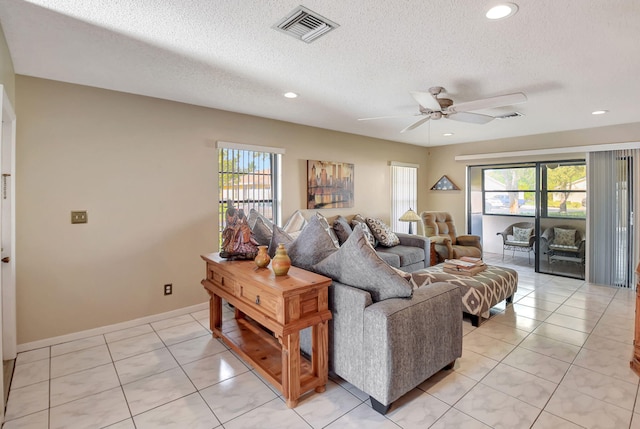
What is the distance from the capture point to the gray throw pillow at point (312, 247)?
253 centimetres

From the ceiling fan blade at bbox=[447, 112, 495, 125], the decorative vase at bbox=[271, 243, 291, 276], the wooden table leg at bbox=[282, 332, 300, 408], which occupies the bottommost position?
the wooden table leg at bbox=[282, 332, 300, 408]

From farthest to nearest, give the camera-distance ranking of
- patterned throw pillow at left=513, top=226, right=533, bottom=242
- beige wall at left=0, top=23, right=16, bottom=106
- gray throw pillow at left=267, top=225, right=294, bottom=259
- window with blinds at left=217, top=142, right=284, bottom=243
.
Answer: patterned throw pillow at left=513, top=226, right=533, bottom=242
window with blinds at left=217, top=142, right=284, bottom=243
gray throw pillow at left=267, top=225, right=294, bottom=259
beige wall at left=0, top=23, right=16, bottom=106

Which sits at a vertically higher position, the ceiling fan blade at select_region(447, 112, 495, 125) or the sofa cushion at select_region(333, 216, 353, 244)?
the ceiling fan blade at select_region(447, 112, 495, 125)

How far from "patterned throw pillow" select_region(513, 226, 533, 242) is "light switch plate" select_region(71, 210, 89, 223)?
6.80 meters

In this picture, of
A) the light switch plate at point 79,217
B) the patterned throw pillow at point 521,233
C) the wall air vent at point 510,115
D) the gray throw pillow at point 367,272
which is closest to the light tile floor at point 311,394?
the gray throw pillow at point 367,272

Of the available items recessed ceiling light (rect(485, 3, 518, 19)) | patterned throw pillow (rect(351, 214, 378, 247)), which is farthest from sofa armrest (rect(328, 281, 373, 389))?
patterned throw pillow (rect(351, 214, 378, 247))

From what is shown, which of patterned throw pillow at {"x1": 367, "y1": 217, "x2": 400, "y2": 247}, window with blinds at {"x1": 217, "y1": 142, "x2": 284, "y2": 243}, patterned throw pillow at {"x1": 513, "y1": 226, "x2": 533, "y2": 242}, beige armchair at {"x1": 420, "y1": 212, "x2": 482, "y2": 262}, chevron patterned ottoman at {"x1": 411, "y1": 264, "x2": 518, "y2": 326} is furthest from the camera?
patterned throw pillow at {"x1": 513, "y1": 226, "x2": 533, "y2": 242}

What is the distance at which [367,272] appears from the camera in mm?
2158

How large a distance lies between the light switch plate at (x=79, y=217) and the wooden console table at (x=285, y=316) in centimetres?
147

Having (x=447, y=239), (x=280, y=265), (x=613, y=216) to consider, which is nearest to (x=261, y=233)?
(x=280, y=265)

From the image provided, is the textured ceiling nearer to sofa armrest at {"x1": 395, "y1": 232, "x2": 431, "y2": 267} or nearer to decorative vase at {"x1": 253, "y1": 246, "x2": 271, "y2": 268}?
decorative vase at {"x1": 253, "y1": 246, "x2": 271, "y2": 268}

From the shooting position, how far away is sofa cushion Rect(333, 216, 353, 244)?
15.9ft

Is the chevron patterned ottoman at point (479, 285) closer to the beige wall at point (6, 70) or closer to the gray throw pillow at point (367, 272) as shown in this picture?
the gray throw pillow at point (367, 272)

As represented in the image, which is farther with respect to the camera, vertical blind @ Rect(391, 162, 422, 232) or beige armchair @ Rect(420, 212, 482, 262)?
vertical blind @ Rect(391, 162, 422, 232)
